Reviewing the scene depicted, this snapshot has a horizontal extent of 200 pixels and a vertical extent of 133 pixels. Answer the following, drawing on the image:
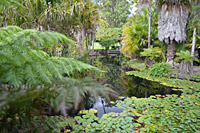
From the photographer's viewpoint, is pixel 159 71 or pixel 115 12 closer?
pixel 159 71

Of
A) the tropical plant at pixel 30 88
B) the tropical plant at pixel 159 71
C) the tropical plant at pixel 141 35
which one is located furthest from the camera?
the tropical plant at pixel 141 35

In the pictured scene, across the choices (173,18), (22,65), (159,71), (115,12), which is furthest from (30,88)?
(115,12)

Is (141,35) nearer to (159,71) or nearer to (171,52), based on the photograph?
(171,52)

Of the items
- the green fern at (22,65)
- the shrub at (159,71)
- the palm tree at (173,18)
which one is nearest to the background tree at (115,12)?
the palm tree at (173,18)

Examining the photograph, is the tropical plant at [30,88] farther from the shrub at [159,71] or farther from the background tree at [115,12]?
the background tree at [115,12]

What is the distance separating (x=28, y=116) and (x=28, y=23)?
4027mm

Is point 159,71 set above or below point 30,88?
below

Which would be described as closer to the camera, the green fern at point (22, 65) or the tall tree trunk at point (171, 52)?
the green fern at point (22, 65)

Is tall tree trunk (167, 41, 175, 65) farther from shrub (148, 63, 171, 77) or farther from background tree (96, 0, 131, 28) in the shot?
background tree (96, 0, 131, 28)

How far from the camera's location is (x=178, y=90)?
496cm

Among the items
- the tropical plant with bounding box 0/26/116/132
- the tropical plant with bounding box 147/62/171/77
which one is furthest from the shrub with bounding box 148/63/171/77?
the tropical plant with bounding box 0/26/116/132

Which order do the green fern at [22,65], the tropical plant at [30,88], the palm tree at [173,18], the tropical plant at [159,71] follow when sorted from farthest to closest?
the palm tree at [173,18] → the tropical plant at [159,71] → the green fern at [22,65] → the tropical plant at [30,88]

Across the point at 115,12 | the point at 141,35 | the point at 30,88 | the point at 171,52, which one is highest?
the point at 115,12

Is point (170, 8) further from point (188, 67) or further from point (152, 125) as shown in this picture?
point (152, 125)
